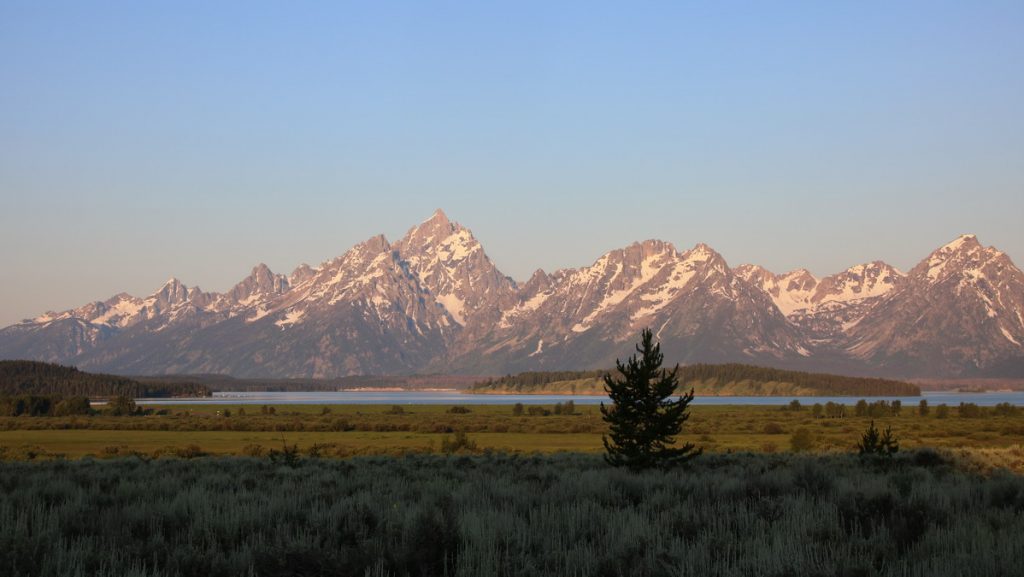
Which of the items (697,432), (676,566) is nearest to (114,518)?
(676,566)

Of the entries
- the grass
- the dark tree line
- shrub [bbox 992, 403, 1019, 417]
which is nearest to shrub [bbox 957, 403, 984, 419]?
shrub [bbox 992, 403, 1019, 417]

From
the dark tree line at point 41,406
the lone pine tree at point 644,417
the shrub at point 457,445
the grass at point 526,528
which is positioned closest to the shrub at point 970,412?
the shrub at point 457,445

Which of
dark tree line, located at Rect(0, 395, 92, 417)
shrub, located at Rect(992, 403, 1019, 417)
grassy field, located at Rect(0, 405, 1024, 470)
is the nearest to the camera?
grassy field, located at Rect(0, 405, 1024, 470)

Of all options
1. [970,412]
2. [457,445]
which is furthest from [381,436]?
[970,412]

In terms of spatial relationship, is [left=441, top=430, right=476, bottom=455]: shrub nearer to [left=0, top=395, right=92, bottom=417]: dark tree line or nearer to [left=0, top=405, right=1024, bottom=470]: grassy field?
[left=0, top=405, right=1024, bottom=470]: grassy field

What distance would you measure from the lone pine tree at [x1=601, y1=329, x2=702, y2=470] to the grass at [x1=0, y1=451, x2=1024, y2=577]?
553 cm

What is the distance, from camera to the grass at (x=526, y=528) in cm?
927

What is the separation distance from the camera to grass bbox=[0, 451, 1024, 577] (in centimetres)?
927

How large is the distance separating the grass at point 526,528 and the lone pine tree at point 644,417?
5.53 meters

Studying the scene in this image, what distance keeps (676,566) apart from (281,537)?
465 cm

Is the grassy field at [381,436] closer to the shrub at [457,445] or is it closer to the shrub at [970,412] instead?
the shrub at [457,445]

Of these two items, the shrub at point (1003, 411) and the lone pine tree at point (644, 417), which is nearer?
the lone pine tree at point (644, 417)

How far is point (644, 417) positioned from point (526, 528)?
1290 cm

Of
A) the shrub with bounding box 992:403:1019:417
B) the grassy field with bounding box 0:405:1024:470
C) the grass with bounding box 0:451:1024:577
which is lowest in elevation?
the shrub with bounding box 992:403:1019:417
